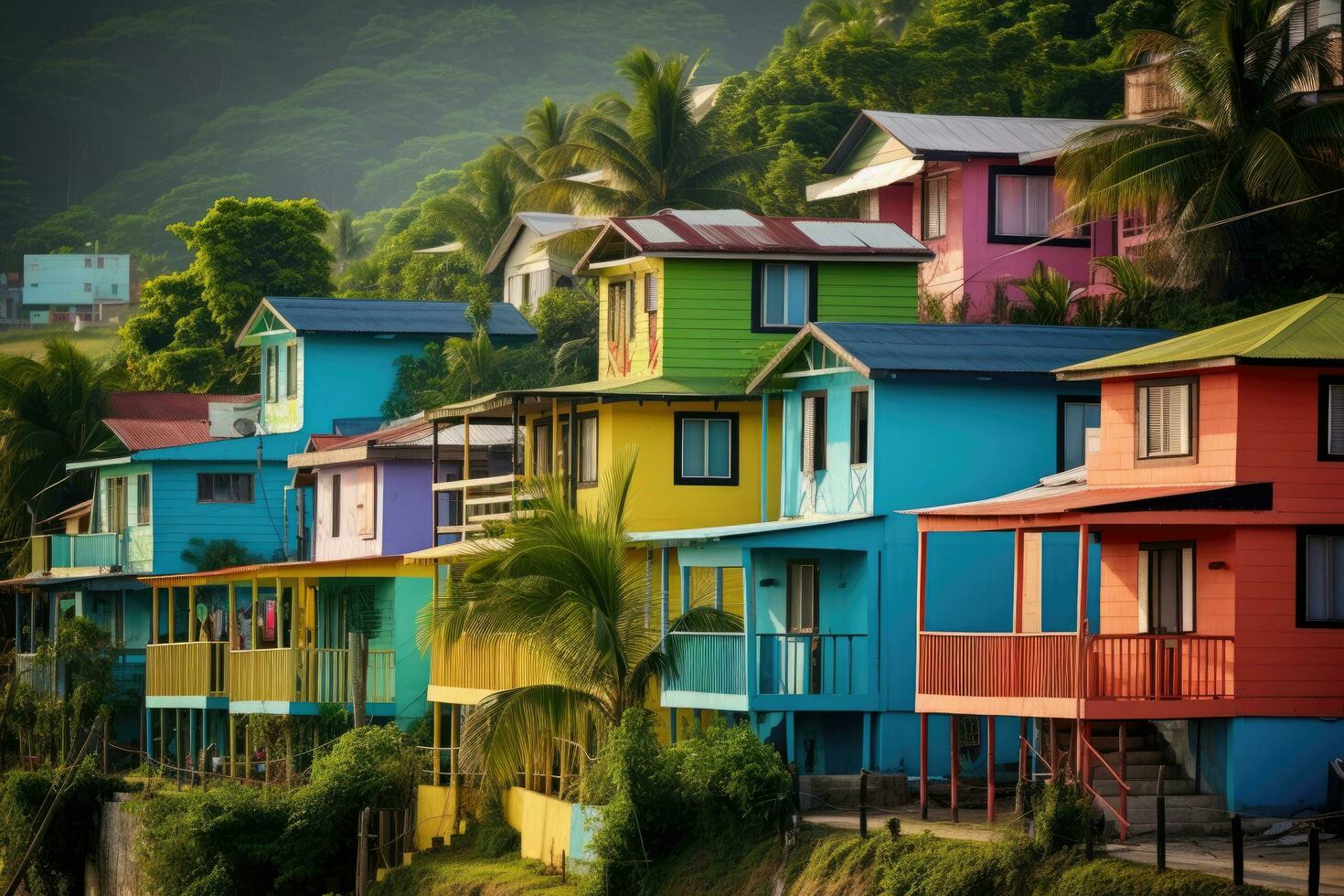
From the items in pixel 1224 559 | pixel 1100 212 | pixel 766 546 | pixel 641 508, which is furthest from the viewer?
pixel 1100 212

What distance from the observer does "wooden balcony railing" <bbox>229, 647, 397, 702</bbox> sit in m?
44.7

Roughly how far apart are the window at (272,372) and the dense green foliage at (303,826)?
2352cm

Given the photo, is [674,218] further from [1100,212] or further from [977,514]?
[977,514]

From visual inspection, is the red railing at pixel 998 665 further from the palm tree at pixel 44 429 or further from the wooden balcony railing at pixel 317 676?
the palm tree at pixel 44 429

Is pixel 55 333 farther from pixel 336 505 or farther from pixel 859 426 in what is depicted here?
pixel 859 426

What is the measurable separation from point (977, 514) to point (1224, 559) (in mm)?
3195

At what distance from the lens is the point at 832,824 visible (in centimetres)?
2936

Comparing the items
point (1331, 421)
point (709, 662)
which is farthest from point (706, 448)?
point (1331, 421)

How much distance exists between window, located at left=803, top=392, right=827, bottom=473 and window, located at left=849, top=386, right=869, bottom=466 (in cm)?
111

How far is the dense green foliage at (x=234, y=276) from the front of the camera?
75.4 meters

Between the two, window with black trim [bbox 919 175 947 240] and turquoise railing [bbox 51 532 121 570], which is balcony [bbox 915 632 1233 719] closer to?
window with black trim [bbox 919 175 947 240]

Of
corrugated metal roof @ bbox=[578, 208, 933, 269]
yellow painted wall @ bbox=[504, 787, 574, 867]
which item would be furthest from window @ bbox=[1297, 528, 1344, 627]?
corrugated metal roof @ bbox=[578, 208, 933, 269]

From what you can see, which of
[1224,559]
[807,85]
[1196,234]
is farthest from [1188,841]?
[807,85]

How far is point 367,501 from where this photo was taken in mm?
50969
